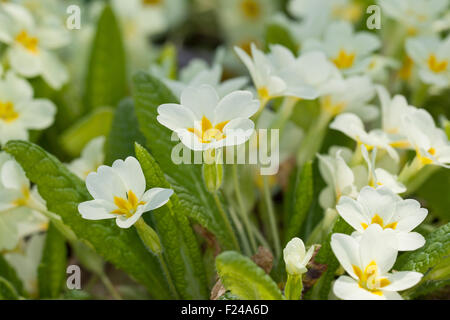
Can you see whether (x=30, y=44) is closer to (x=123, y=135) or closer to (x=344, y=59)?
(x=123, y=135)

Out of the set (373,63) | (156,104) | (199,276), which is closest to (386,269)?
(199,276)

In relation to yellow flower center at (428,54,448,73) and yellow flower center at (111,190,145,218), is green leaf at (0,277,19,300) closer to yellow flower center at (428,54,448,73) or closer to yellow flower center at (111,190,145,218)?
yellow flower center at (111,190,145,218)

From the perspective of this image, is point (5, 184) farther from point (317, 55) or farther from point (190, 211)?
point (317, 55)

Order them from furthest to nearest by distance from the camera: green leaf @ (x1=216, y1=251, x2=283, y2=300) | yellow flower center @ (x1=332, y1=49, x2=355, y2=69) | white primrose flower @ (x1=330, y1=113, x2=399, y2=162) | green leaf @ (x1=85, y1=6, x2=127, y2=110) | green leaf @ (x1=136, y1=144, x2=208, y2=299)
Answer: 1. green leaf @ (x1=85, y1=6, x2=127, y2=110)
2. yellow flower center @ (x1=332, y1=49, x2=355, y2=69)
3. white primrose flower @ (x1=330, y1=113, x2=399, y2=162)
4. green leaf @ (x1=136, y1=144, x2=208, y2=299)
5. green leaf @ (x1=216, y1=251, x2=283, y2=300)

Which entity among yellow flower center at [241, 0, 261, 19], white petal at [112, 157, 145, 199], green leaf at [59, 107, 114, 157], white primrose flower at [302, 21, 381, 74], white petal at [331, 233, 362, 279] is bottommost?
white petal at [331, 233, 362, 279]

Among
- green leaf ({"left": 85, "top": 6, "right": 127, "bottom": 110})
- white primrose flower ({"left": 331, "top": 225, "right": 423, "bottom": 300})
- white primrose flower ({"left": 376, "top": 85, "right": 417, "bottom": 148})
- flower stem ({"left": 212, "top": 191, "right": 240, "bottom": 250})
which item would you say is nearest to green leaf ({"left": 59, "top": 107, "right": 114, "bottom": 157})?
green leaf ({"left": 85, "top": 6, "right": 127, "bottom": 110})

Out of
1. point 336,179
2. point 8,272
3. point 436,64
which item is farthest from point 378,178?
point 8,272

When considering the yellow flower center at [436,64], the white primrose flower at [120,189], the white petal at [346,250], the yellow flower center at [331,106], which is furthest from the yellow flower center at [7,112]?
the yellow flower center at [436,64]

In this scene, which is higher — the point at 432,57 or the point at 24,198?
the point at 432,57
